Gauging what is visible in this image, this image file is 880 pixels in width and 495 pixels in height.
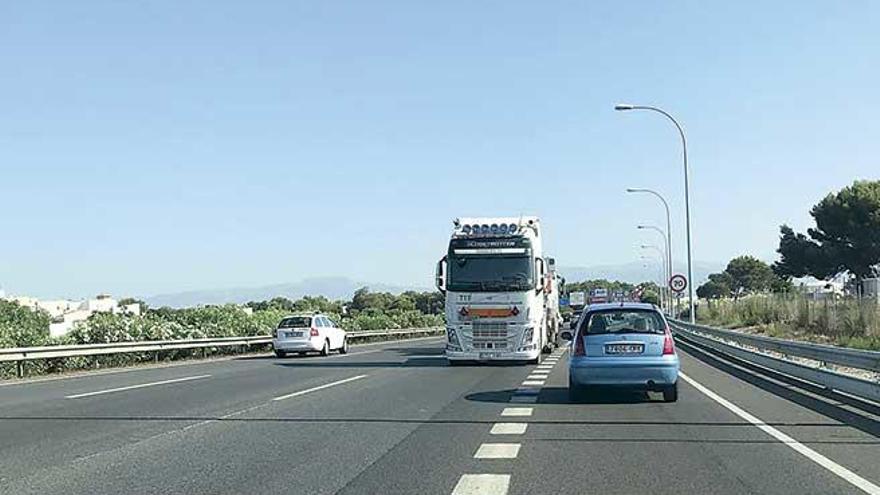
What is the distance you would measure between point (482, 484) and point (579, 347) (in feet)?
24.1

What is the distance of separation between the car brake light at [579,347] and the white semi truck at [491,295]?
919cm

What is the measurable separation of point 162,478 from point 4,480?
1.43 m

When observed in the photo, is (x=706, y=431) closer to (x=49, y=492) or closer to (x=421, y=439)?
(x=421, y=439)

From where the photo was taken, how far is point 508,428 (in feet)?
41.7

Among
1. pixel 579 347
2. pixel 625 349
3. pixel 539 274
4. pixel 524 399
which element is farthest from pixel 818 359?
pixel 539 274

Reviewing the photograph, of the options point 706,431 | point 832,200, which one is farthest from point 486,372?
point 832,200

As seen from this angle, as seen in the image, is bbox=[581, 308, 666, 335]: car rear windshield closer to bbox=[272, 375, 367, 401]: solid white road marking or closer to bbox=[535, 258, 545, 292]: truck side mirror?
bbox=[272, 375, 367, 401]: solid white road marking

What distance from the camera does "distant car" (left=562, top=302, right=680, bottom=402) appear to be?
1538 centimetres

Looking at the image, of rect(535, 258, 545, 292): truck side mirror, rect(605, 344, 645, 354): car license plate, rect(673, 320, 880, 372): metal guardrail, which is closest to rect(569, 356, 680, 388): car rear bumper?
rect(605, 344, 645, 354): car license plate

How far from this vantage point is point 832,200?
6638cm

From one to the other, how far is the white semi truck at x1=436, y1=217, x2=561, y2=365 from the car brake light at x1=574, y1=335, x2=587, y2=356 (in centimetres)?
919

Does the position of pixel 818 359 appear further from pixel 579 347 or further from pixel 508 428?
pixel 508 428

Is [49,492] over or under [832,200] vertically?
under

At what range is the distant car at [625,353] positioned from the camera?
15383 millimetres
